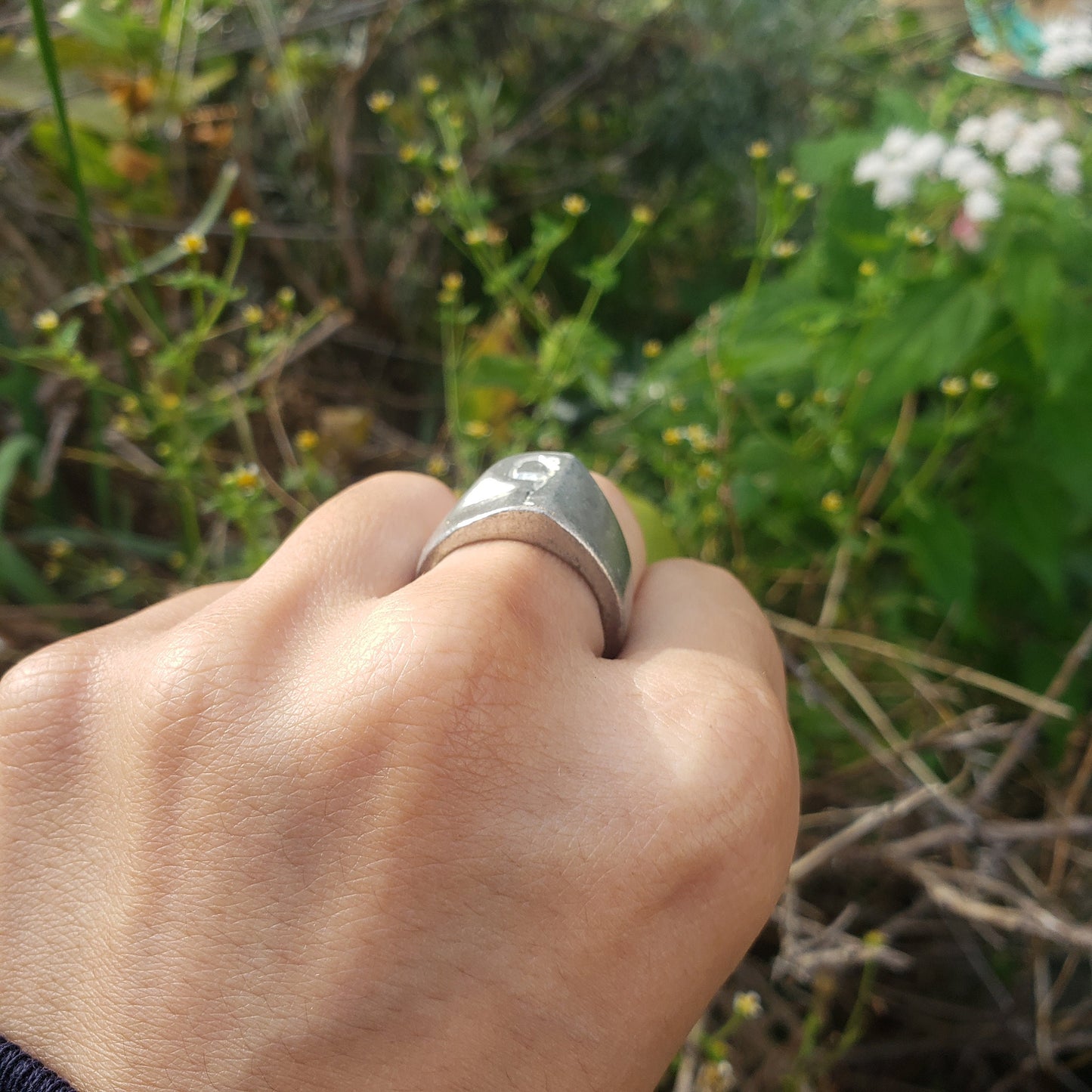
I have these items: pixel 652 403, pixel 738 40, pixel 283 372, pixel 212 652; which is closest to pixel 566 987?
pixel 212 652

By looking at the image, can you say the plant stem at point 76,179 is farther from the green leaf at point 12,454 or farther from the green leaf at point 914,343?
the green leaf at point 914,343

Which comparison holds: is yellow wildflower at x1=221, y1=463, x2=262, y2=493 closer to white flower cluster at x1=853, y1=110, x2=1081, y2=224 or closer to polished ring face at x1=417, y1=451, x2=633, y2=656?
polished ring face at x1=417, y1=451, x2=633, y2=656

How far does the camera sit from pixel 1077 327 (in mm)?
1248

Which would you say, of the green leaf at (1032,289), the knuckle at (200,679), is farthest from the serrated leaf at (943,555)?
the knuckle at (200,679)

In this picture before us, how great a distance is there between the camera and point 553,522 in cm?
68

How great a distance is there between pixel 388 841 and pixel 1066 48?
191 centimetres

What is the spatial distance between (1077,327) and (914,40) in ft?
7.09

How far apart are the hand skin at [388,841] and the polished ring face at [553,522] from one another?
22mm

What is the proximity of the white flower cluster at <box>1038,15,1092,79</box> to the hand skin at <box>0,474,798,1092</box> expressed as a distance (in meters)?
1.61

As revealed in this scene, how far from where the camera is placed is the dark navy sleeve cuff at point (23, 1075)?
570mm

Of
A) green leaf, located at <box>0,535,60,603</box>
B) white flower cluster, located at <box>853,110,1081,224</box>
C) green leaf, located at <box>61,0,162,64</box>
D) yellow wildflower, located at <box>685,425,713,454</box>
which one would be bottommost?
green leaf, located at <box>0,535,60,603</box>

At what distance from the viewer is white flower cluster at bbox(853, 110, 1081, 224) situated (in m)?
1.34

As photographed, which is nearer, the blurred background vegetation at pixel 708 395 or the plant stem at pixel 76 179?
the plant stem at pixel 76 179

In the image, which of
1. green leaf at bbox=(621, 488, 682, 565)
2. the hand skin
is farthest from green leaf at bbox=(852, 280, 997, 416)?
the hand skin
